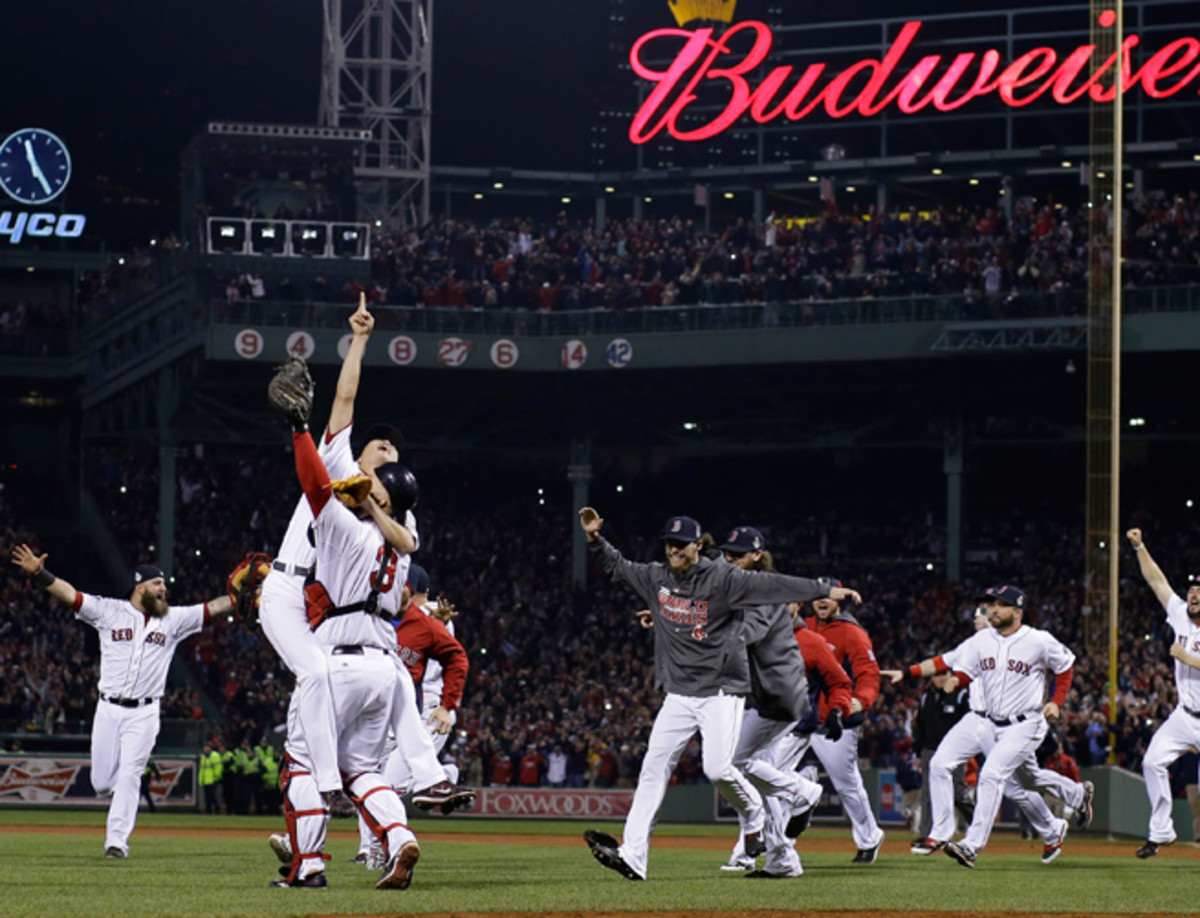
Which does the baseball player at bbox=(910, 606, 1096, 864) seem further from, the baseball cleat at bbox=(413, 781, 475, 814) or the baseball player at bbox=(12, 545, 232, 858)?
the baseball player at bbox=(12, 545, 232, 858)

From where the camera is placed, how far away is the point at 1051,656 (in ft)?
51.2

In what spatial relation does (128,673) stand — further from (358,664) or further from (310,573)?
(358,664)

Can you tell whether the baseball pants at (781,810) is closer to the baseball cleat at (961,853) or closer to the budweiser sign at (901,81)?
the baseball cleat at (961,853)

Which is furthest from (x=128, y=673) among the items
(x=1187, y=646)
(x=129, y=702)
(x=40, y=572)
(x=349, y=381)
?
(x=1187, y=646)

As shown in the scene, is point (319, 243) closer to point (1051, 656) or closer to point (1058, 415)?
point (1058, 415)

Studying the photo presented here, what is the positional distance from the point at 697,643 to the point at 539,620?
91.9ft

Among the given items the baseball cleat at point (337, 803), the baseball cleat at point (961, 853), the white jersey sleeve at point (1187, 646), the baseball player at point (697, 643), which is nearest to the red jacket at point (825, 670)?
the baseball cleat at point (961, 853)

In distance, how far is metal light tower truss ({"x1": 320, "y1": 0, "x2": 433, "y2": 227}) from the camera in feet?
148

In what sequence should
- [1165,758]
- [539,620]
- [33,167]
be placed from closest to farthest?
[1165,758] < [539,620] < [33,167]

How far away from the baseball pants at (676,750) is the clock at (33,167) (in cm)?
3997

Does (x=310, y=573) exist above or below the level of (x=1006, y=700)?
above

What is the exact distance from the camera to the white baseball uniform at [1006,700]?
50.3 feet

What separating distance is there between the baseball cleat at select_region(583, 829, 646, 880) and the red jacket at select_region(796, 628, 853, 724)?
9.53ft

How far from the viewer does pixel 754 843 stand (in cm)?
1356
